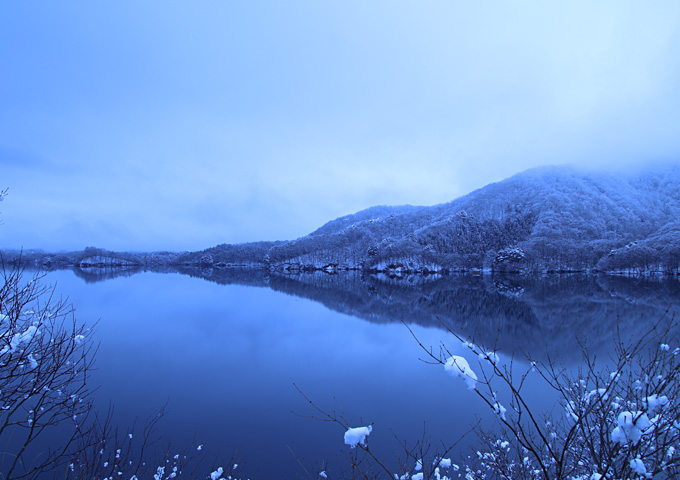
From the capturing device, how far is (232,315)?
94.0ft

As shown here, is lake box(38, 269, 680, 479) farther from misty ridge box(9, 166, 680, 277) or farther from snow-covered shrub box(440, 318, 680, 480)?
misty ridge box(9, 166, 680, 277)

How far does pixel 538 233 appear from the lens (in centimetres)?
11394

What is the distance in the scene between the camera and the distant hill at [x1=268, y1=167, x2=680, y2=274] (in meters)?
87.2

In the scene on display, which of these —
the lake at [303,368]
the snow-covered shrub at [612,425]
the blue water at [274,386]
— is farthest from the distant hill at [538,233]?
the snow-covered shrub at [612,425]

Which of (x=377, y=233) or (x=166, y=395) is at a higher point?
(x=377, y=233)

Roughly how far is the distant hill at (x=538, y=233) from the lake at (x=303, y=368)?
6270 centimetres

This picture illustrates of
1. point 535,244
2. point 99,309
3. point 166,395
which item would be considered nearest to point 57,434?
point 166,395

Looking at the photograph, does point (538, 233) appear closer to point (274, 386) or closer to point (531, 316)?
point (531, 316)

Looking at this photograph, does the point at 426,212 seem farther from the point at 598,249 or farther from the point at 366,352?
the point at 366,352

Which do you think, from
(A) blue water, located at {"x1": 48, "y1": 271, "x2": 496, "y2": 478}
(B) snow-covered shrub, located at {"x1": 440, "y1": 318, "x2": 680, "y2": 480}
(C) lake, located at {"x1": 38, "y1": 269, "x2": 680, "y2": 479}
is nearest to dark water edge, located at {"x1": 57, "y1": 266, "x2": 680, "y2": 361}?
(C) lake, located at {"x1": 38, "y1": 269, "x2": 680, "y2": 479}

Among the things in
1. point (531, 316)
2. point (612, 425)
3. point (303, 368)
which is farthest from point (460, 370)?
point (531, 316)

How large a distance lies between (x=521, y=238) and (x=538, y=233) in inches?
214

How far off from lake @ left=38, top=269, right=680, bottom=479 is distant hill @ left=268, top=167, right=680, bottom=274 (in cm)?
6270

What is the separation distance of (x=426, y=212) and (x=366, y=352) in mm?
183490
